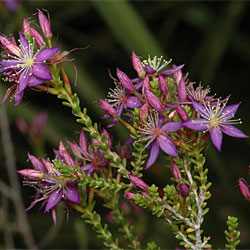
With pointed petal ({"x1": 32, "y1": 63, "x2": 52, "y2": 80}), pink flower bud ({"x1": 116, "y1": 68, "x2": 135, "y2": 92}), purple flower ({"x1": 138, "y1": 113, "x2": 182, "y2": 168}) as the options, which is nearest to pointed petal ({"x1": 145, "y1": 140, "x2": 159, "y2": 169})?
purple flower ({"x1": 138, "y1": 113, "x2": 182, "y2": 168})

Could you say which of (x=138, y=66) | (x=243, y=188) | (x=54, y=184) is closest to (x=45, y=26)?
(x=138, y=66)

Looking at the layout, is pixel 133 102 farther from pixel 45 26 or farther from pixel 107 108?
pixel 45 26

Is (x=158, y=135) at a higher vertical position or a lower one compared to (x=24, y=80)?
lower

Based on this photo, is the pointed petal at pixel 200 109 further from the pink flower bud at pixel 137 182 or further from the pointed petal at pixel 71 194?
the pointed petal at pixel 71 194

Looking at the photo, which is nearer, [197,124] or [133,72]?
[197,124]

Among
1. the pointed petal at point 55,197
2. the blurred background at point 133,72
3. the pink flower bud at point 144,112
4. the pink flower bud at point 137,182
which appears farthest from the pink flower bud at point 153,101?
the blurred background at point 133,72

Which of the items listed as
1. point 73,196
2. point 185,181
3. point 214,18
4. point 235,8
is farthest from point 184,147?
point 214,18

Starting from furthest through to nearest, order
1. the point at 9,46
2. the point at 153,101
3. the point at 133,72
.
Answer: the point at 133,72 < the point at 9,46 < the point at 153,101
